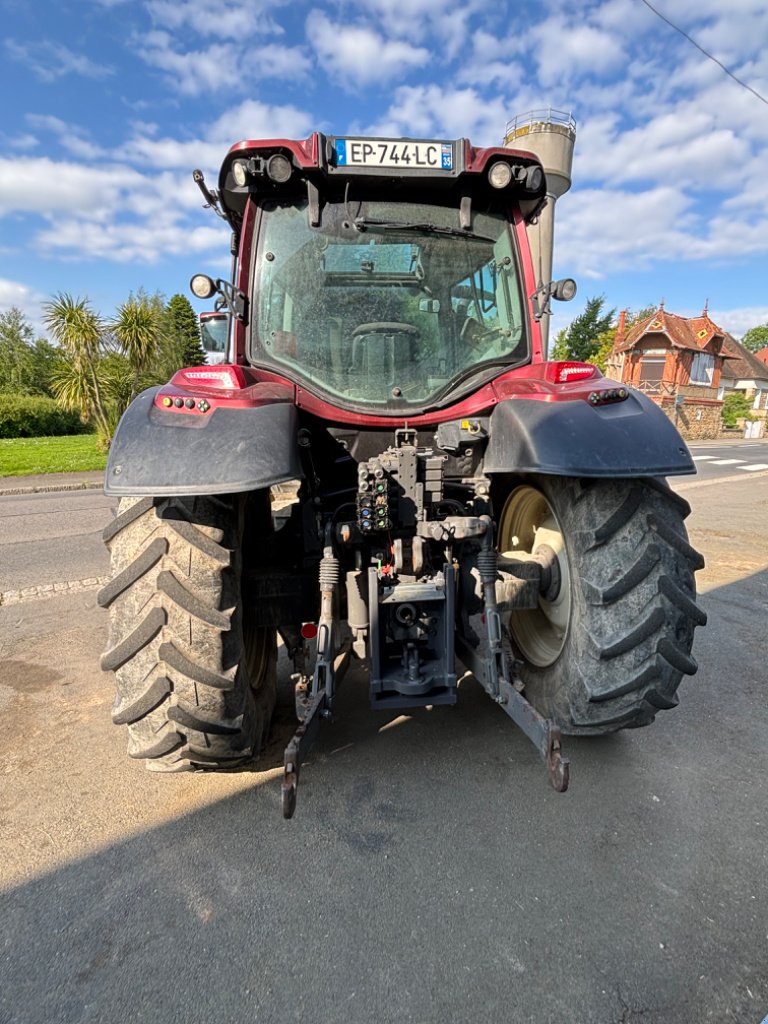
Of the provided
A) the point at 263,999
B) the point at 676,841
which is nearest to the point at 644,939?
the point at 676,841

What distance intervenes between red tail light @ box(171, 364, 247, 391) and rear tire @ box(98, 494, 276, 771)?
0.53 meters

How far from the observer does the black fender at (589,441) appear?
6.48ft

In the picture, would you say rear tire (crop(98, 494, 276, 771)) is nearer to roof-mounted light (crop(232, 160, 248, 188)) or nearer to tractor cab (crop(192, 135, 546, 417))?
tractor cab (crop(192, 135, 546, 417))

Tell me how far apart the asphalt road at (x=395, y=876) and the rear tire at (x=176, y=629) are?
0.47 meters

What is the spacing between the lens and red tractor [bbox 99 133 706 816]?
6.57ft

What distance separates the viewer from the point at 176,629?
200 centimetres

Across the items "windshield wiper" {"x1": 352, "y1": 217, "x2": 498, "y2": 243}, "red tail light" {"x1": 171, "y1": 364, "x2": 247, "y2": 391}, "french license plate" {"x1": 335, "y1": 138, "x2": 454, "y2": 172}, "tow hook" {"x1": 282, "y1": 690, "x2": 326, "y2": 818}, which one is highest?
"french license plate" {"x1": 335, "y1": 138, "x2": 454, "y2": 172}

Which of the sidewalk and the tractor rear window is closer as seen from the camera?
the tractor rear window

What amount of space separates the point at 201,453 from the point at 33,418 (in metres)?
34.1

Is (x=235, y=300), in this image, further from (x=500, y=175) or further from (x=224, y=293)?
(x=500, y=175)

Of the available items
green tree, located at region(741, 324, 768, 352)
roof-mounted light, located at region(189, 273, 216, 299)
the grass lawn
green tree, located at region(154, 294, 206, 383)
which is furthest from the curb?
green tree, located at region(741, 324, 768, 352)

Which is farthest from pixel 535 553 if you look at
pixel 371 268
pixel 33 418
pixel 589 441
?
pixel 33 418

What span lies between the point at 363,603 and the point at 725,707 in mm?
2304

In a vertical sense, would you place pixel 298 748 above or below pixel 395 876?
above
